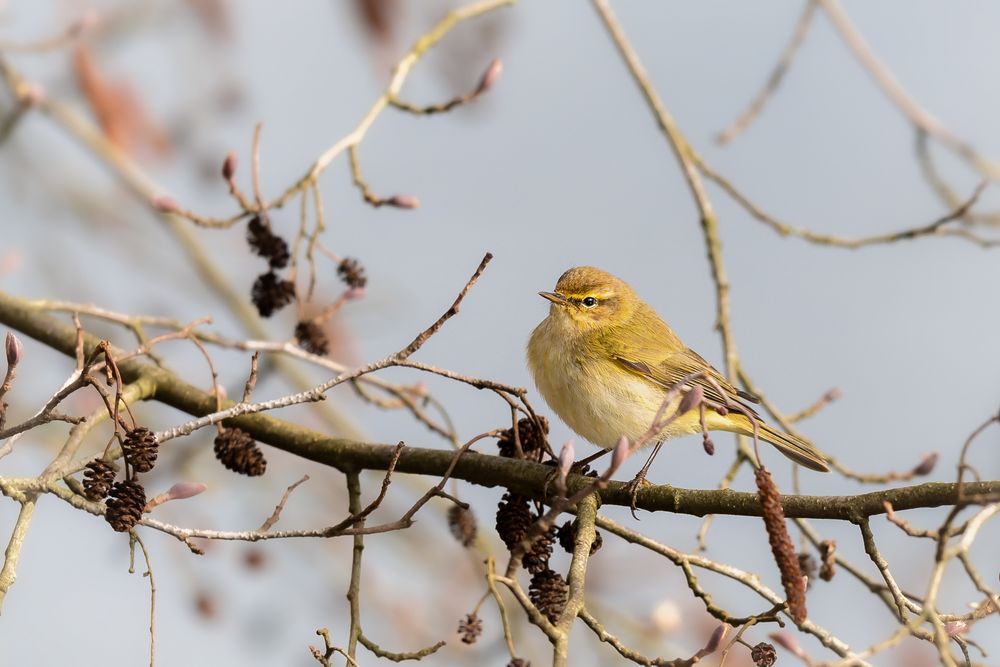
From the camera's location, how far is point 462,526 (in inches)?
162

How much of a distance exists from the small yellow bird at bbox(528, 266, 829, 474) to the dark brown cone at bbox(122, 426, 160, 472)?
6.76ft

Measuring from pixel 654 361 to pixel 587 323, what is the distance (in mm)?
365

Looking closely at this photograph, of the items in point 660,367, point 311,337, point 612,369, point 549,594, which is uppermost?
point 660,367

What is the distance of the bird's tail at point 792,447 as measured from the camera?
496cm

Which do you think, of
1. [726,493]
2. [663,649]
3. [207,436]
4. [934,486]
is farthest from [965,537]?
[207,436]

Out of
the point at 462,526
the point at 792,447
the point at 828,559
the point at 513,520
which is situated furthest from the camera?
the point at 792,447

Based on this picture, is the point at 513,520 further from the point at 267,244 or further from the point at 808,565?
the point at 267,244

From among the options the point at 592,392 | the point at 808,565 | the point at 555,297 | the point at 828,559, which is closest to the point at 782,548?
the point at 828,559

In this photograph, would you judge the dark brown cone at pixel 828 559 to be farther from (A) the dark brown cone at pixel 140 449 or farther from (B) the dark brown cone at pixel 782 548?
(A) the dark brown cone at pixel 140 449

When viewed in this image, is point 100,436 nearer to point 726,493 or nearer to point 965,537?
point 726,493

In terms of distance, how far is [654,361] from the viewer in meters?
5.46

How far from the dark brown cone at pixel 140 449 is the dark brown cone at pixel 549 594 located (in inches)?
44.3

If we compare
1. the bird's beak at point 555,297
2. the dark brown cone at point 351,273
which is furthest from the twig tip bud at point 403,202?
the bird's beak at point 555,297

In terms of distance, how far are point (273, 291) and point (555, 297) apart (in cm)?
Result: 167
